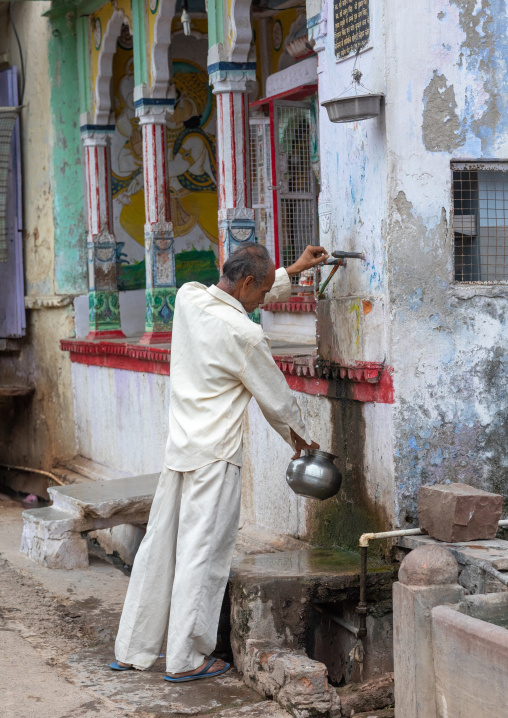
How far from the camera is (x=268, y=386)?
184 inches

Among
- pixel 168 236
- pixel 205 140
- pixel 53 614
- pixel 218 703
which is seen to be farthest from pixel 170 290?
pixel 218 703

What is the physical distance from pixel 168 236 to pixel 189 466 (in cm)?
449

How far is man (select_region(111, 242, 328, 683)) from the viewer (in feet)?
15.3

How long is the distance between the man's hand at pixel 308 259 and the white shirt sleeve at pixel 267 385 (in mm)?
691

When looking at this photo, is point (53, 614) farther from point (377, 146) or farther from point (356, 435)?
point (377, 146)

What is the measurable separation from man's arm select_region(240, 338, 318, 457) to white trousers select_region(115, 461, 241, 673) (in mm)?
320

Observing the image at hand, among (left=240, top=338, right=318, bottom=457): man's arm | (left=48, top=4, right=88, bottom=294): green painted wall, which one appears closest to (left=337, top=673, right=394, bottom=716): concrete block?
(left=240, top=338, right=318, bottom=457): man's arm

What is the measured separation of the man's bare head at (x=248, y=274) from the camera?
4.76 metres

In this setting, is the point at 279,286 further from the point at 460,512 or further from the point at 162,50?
the point at 162,50

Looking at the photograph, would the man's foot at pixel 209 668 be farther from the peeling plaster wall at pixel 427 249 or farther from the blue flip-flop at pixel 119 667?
the peeling plaster wall at pixel 427 249

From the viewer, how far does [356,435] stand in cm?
546

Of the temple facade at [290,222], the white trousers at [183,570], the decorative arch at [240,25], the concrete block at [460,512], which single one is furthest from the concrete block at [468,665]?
the decorative arch at [240,25]

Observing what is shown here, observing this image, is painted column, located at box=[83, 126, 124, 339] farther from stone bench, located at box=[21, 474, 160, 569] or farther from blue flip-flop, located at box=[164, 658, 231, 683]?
blue flip-flop, located at box=[164, 658, 231, 683]

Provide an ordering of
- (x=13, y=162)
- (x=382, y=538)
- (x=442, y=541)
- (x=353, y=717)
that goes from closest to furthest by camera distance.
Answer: (x=353, y=717) → (x=442, y=541) → (x=382, y=538) → (x=13, y=162)
